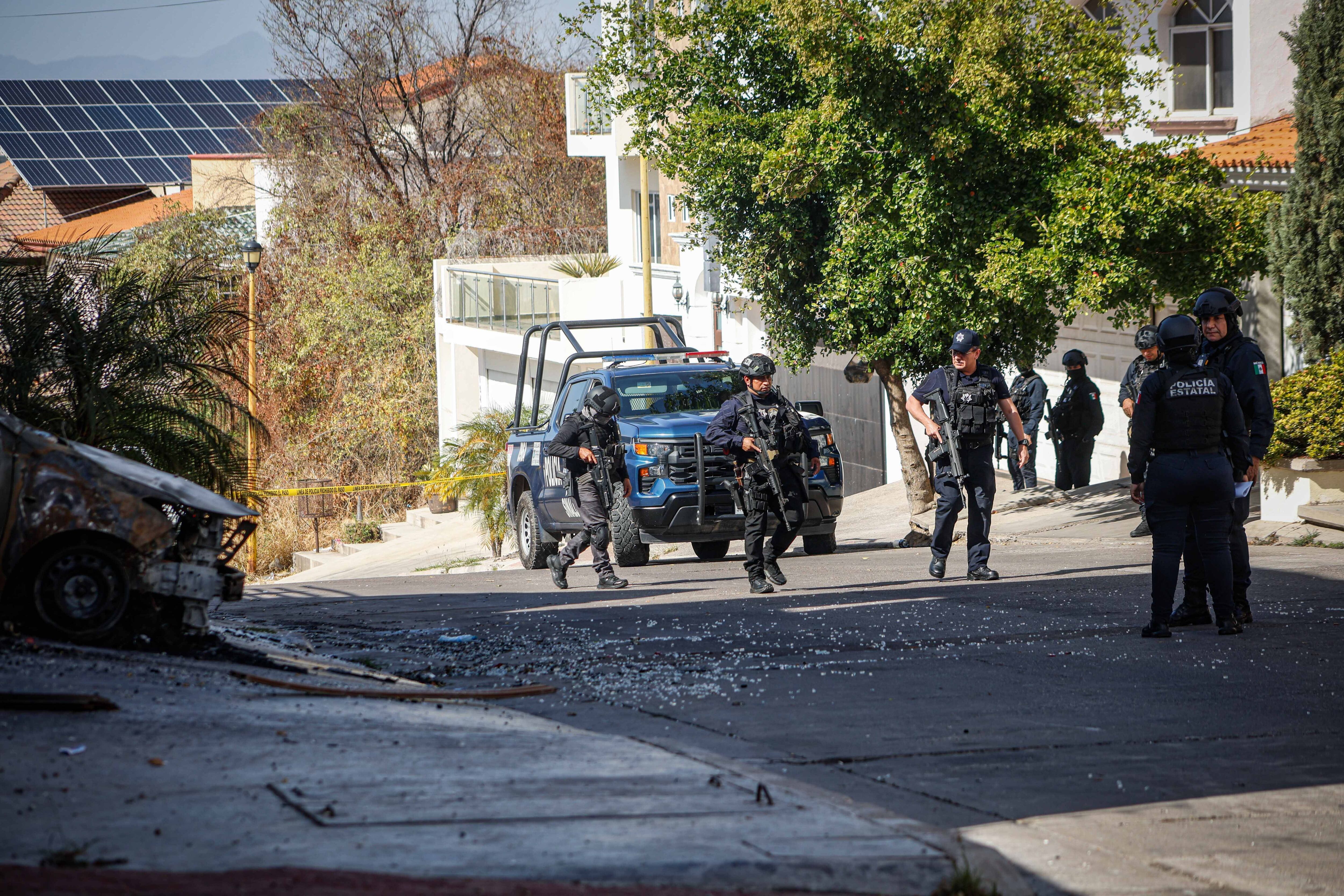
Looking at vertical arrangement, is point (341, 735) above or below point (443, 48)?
below

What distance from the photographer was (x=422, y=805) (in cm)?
461

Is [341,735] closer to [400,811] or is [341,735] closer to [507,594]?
[400,811]

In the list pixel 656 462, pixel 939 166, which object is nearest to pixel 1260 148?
pixel 939 166

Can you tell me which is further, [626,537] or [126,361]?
[626,537]

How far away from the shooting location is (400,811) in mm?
4516

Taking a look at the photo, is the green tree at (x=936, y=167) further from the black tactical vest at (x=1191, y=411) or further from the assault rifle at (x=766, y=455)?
the black tactical vest at (x=1191, y=411)

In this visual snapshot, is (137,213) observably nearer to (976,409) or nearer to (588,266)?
(588,266)

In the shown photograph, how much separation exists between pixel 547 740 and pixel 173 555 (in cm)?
300

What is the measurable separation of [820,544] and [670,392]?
234 centimetres

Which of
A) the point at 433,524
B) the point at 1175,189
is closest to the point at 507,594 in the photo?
the point at 1175,189

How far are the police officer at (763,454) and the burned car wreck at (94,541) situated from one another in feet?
14.4

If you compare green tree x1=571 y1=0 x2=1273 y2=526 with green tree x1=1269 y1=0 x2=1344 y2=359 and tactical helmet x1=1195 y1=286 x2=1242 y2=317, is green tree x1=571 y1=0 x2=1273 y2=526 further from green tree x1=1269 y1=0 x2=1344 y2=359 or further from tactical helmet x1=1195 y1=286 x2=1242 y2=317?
tactical helmet x1=1195 y1=286 x2=1242 y2=317

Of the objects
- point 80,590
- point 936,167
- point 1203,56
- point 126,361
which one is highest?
point 1203,56

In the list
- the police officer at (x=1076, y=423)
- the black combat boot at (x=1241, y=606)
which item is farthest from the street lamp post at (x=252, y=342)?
the black combat boot at (x=1241, y=606)
